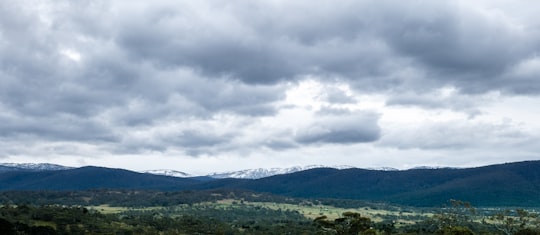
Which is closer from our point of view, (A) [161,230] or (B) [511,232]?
(B) [511,232]

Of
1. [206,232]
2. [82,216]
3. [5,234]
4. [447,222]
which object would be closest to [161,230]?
[206,232]

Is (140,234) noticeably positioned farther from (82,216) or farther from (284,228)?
(284,228)

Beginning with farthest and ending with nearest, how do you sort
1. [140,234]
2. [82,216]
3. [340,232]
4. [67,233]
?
1. [82,216]
2. [140,234]
3. [67,233]
4. [340,232]

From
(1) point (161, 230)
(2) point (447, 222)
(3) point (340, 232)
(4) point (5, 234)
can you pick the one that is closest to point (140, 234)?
(1) point (161, 230)

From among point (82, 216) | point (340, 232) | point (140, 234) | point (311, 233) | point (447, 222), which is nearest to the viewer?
point (340, 232)

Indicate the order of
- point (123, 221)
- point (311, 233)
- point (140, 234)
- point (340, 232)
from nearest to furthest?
point (340, 232)
point (140, 234)
point (311, 233)
point (123, 221)

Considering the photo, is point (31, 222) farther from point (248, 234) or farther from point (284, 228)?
point (284, 228)

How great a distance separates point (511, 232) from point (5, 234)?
104469mm

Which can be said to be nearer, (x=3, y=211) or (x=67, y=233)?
(x=67, y=233)

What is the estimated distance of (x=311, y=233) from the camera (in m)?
A: 161

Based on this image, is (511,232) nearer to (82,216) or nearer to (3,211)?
(82,216)

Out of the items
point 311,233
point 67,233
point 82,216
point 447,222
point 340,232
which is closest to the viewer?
point 340,232

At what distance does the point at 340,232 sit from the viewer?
4060 inches

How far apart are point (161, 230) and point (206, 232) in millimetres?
14801
